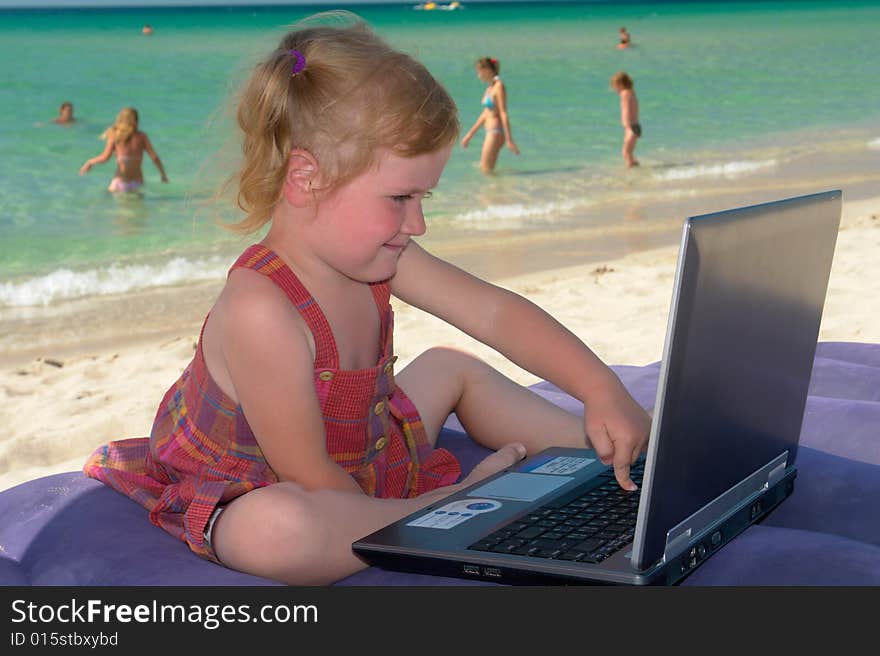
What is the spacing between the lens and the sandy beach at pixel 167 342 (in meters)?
3.83

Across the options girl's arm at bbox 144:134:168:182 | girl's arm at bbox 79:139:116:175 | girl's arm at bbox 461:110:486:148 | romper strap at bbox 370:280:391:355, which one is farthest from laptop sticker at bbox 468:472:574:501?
girl's arm at bbox 461:110:486:148

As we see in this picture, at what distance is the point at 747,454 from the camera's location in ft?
5.91

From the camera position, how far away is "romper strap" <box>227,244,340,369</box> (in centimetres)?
212

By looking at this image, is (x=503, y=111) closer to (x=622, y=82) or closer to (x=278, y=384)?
(x=622, y=82)

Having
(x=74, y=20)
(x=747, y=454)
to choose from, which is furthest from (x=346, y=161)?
(x=74, y=20)

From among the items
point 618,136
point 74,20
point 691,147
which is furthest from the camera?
point 74,20

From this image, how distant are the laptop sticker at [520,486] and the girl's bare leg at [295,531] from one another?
0.68 feet

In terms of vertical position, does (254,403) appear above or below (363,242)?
below

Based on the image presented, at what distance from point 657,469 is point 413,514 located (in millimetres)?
634

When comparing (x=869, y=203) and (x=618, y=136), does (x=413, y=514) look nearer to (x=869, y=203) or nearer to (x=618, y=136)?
(x=869, y=203)

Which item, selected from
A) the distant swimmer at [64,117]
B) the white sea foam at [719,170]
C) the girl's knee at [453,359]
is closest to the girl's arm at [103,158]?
the distant swimmer at [64,117]

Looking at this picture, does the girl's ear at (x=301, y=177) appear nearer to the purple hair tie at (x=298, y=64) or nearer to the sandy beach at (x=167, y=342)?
the purple hair tie at (x=298, y=64)

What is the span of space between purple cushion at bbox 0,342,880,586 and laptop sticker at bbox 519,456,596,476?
0.96 ft

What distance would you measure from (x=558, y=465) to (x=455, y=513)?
387mm
